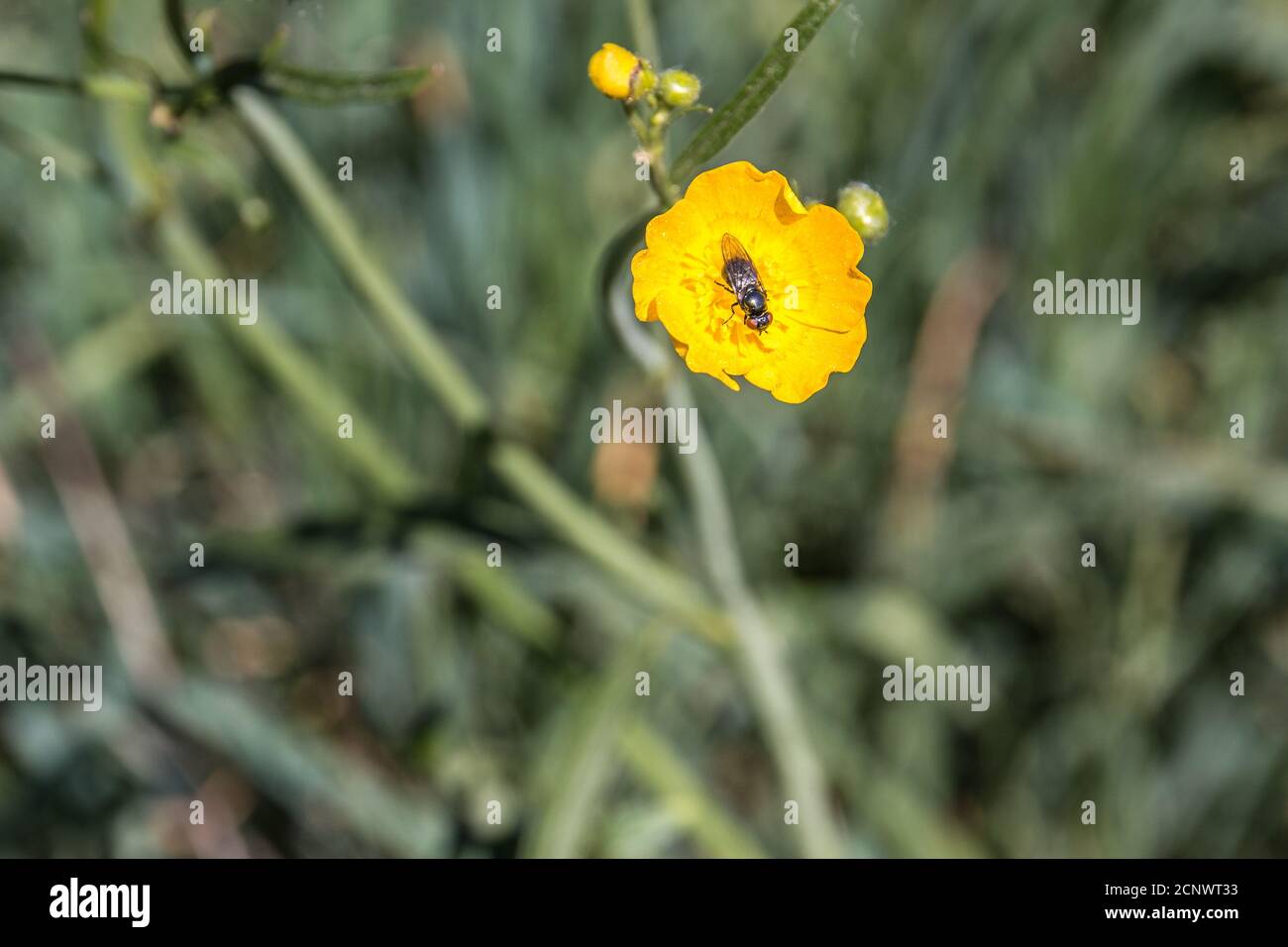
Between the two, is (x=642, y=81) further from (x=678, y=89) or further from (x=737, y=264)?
(x=737, y=264)

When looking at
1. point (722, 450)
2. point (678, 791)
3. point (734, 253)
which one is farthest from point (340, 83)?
point (722, 450)

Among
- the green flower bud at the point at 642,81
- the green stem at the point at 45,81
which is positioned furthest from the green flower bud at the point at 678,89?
the green stem at the point at 45,81

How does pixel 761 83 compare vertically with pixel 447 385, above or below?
above

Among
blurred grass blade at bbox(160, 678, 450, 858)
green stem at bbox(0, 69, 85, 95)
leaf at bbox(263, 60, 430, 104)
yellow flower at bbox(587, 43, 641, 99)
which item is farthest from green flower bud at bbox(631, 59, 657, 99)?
blurred grass blade at bbox(160, 678, 450, 858)

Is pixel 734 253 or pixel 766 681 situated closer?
pixel 734 253

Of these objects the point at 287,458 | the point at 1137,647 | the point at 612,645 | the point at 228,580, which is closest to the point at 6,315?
the point at 287,458

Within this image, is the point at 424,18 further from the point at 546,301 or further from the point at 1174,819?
the point at 1174,819

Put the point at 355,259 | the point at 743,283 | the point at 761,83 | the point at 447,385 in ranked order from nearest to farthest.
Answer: the point at 761,83
the point at 743,283
the point at 355,259
the point at 447,385

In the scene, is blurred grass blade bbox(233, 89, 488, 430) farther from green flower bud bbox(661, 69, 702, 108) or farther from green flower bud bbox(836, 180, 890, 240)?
green flower bud bbox(836, 180, 890, 240)
